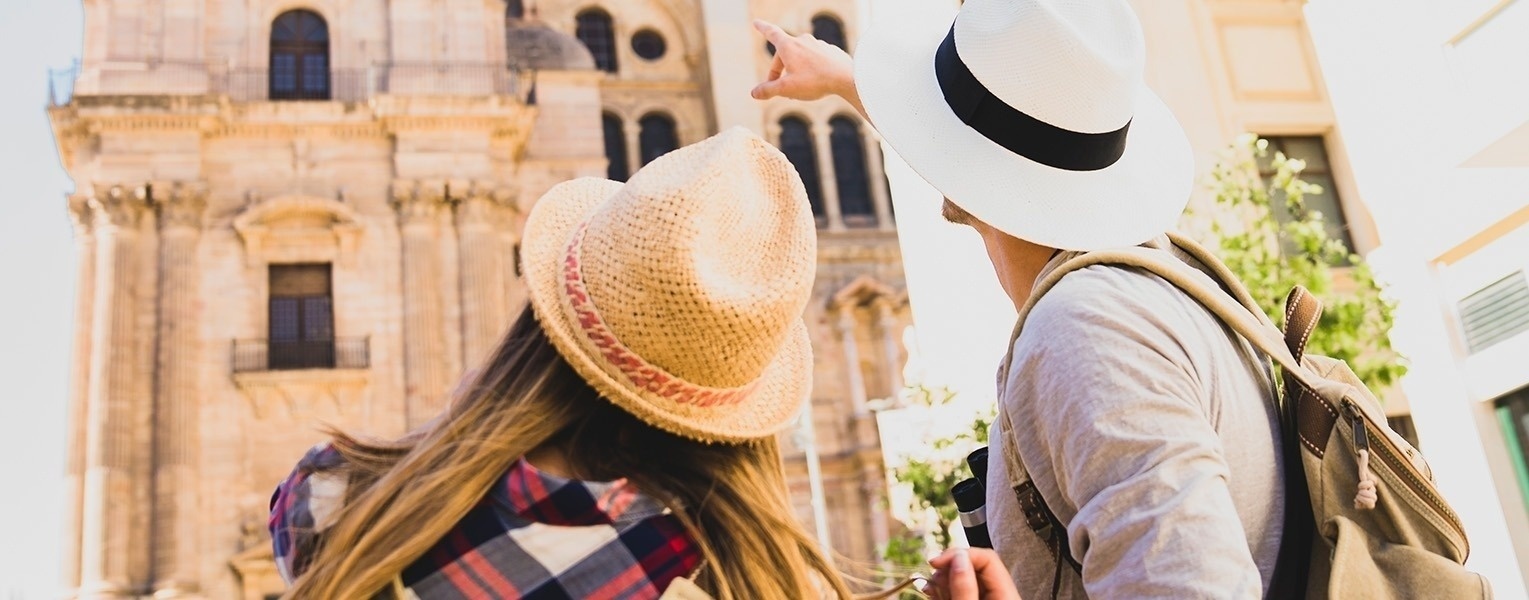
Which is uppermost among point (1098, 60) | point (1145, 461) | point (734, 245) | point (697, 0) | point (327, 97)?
point (697, 0)

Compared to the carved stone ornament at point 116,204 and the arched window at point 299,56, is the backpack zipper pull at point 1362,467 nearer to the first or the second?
the carved stone ornament at point 116,204

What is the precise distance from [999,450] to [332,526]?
1.03 metres

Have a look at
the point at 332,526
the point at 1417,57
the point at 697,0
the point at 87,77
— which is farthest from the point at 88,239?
the point at 332,526

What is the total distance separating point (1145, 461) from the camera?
6.18 ft

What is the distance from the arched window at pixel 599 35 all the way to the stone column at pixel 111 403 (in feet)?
40.0

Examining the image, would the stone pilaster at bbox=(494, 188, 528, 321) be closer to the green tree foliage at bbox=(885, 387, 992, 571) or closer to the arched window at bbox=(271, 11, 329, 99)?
the arched window at bbox=(271, 11, 329, 99)

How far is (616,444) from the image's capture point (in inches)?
83.0

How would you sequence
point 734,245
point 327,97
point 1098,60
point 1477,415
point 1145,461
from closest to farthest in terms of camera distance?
point 1145,461
point 734,245
point 1098,60
point 1477,415
point 327,97

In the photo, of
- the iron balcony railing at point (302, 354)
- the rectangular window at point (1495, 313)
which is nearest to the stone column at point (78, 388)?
the iron balcony railing at point (302, 354)

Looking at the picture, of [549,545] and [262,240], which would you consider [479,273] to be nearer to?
[262,240]

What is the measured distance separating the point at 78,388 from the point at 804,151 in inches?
670

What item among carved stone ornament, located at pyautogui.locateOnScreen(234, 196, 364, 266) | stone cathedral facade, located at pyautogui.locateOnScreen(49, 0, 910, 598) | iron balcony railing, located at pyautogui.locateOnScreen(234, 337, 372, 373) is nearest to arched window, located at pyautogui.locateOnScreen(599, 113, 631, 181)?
stone cathedral facade, located at pyautogui.locateOnScreen(49, 0, 910, 598)

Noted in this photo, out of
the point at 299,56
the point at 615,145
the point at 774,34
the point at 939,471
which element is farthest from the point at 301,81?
the point at 774,34

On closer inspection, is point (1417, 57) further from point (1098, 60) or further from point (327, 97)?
point (327, 97)
